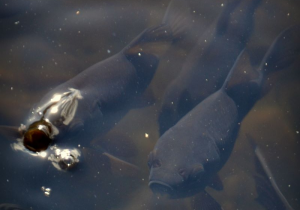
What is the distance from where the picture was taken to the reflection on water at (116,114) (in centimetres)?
→ 261

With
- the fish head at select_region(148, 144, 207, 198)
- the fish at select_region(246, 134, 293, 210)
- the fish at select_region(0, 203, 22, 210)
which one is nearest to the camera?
the fish at select_region(0, 203, 22, 210)

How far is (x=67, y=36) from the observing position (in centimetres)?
314

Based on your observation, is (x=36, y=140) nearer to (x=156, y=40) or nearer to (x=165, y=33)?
(x=156, y=40)

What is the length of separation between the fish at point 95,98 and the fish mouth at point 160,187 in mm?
707

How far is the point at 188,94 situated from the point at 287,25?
1300 mm

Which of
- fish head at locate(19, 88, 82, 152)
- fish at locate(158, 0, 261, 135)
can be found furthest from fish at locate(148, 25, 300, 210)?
fish head at locate(19, 88, 82, 152)

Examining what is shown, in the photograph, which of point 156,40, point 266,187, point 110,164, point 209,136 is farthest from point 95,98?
point 266,187

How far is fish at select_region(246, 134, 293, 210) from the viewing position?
294 cm

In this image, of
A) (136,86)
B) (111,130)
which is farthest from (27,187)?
(136,86)

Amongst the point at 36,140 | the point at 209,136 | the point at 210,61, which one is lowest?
the point at 209,136

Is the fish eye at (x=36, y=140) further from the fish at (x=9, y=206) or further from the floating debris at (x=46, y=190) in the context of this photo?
the fish at (x=9, y=206)

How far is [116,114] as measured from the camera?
307cm

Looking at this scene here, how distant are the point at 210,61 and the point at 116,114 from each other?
1.18 meters

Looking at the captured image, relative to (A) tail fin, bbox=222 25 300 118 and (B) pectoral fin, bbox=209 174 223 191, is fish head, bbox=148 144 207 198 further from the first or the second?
(A) tail fin, bbox=222 25 300 118
